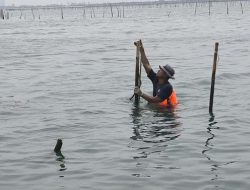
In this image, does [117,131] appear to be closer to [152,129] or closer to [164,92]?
[152,129]

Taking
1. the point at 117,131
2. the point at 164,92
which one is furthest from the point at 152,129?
the point at 164,92

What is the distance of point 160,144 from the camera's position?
38.7 feet

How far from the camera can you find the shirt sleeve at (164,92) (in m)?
14.1

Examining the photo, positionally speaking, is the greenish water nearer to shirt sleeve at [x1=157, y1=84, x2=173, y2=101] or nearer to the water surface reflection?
the water surface reflection

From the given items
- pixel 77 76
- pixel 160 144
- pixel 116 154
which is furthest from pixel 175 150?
pixel 77 76

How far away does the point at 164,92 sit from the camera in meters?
14.2

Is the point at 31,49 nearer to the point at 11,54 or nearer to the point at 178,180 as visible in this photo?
the point at 11,54

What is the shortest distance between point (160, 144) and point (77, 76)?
12.0 meters

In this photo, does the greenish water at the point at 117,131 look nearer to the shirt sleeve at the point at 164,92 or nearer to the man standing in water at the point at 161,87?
→ the man standing in water at the point at 161,87

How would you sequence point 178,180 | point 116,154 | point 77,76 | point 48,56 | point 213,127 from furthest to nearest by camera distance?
point 48,56
point 77,76
point 213,127
point 116,154
point 178,180

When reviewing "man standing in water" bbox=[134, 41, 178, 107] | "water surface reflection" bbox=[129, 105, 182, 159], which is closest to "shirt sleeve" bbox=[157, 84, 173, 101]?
"man standing in water" bbox=[134, 41, 178, 107]

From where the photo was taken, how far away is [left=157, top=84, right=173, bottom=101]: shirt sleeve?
1414 centimetres

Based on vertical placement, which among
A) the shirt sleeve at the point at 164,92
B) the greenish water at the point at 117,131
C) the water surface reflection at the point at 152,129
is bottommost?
the greenish water at the point at 117,131

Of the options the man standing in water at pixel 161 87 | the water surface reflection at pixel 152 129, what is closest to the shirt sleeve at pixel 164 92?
the man standing in water at pixel 161 87
